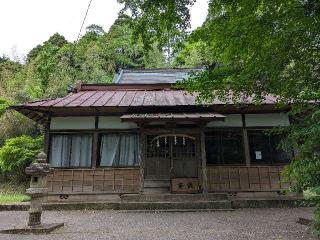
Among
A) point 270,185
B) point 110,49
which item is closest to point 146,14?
point 270,185

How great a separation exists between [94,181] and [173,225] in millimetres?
4809

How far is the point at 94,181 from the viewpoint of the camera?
10.8m

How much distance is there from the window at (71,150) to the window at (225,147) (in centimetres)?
447

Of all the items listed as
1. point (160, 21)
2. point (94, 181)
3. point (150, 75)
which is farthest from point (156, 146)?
point (150, 75)

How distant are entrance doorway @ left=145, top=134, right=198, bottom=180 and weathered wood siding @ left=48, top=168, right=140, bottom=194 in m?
0.69

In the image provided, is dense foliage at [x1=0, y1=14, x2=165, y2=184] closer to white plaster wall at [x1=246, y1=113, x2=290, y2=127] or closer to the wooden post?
the wooden post

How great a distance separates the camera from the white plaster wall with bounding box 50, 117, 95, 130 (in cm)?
1134

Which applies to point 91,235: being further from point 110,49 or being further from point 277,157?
point 110,49

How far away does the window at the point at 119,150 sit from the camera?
11133mm

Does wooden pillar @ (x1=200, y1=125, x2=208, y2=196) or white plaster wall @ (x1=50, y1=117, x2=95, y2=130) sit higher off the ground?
white plaster wall @ (x1=50, y1=117, x2=95, y2=130)

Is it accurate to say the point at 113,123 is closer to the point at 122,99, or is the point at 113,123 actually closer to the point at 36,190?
the point at 122,99

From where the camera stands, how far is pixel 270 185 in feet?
35.0

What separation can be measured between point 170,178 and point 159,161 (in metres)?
0.94

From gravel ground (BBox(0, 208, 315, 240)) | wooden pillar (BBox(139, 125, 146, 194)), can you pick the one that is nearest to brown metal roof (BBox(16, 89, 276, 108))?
wooden pillar (BBox(139, 125, 146, 194))
